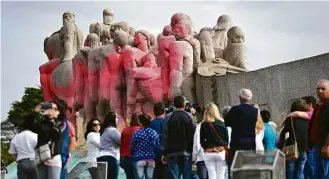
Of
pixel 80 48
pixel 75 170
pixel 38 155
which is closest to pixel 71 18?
pixel 80 48

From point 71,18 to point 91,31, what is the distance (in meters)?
2.18

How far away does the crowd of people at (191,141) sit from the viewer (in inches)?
456

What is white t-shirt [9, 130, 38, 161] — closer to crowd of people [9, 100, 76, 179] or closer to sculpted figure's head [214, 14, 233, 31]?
crowd of people [9, 100, 76, 179]

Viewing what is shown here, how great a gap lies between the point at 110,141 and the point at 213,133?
2.10m

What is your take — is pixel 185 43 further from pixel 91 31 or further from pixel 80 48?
pixel 91 31

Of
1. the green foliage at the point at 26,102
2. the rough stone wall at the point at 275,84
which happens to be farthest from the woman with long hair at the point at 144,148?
the green foliage at the point at 26,102

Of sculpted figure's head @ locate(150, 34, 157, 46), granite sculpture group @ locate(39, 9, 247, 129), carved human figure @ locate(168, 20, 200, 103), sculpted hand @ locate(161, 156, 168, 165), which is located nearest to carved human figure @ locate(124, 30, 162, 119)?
granite sculpture group @ locate(39, 9, 247, 129)

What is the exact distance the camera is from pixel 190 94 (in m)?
22.6

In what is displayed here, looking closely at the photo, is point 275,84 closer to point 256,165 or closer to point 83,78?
point 256,165

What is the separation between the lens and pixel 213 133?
498 inches

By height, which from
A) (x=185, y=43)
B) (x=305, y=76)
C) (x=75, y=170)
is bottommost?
(x=75, y=170)

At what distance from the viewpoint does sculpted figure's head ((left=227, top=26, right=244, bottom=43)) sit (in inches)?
928

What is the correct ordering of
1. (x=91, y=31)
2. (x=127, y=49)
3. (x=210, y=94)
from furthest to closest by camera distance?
1. (x=91, y=31)
2. (x=127, y=49)
3. (x=210, y=94)

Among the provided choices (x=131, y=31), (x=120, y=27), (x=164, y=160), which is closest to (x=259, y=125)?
(x=164, y=160)
